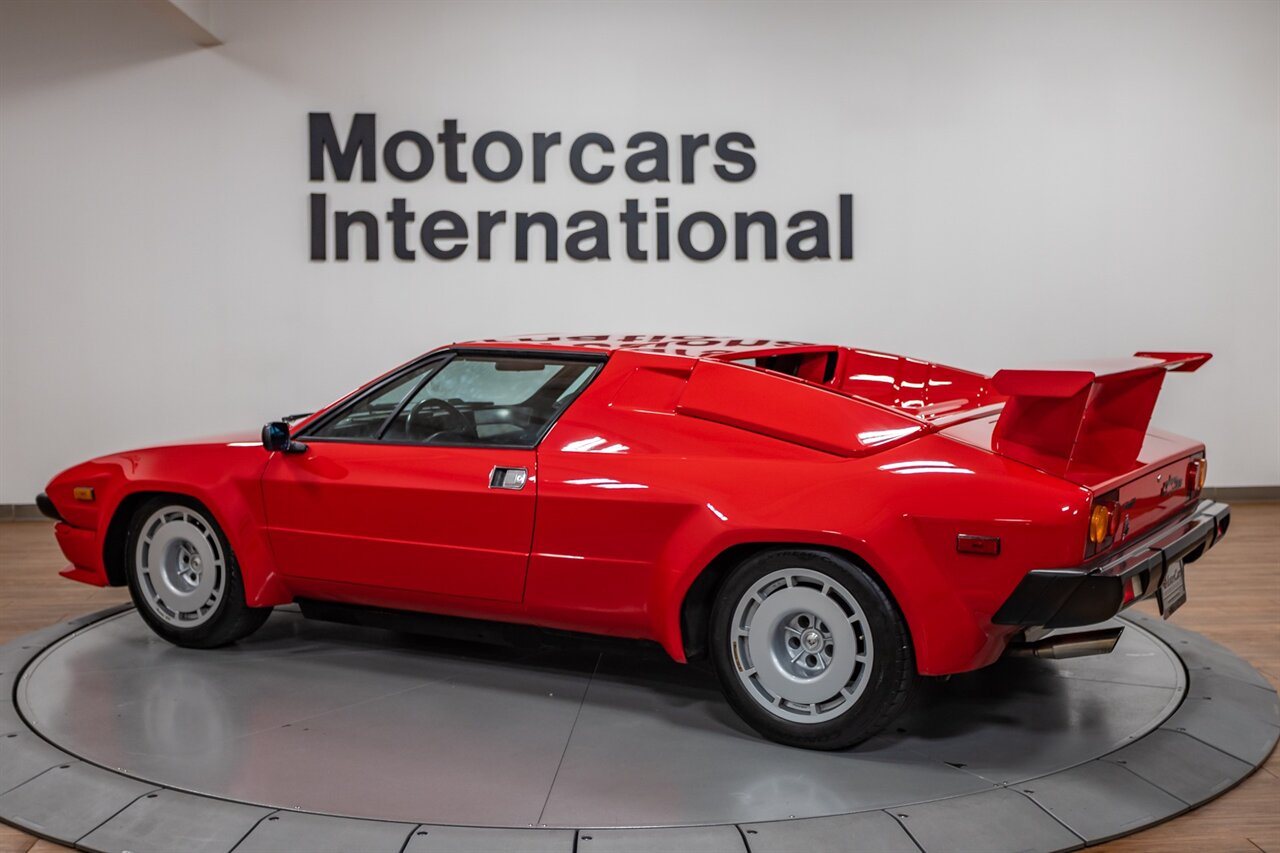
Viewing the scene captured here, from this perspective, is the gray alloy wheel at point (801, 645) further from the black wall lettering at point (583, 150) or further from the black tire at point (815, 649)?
the black wall lettering at point (583, 150)

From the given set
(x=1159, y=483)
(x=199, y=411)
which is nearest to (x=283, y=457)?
(x=1159, y=483)

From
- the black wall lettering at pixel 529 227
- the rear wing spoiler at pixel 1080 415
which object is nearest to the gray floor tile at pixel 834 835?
the rear wing spoiler at pixel 1080 415

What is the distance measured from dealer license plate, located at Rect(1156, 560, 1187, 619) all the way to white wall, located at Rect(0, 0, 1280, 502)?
4.44 m

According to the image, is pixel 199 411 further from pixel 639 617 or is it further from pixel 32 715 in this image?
pixel 639 617

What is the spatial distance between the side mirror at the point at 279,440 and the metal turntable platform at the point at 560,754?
0.81 meters

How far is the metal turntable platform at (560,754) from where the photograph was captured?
2932 mm

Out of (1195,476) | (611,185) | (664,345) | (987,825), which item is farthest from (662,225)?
(987,825)

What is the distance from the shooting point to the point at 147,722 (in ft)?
12.3

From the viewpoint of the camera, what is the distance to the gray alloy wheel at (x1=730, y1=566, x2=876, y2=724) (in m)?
3.33

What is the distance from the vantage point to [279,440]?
4238mm

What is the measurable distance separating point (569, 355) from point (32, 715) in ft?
6.99

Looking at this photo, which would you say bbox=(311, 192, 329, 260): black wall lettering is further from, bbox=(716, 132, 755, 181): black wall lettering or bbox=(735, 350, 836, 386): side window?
bbox=(735, 350, 836, 386): side window

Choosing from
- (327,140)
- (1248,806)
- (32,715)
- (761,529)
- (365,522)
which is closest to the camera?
(1248,806)

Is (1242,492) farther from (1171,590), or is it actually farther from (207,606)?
(207,606)
